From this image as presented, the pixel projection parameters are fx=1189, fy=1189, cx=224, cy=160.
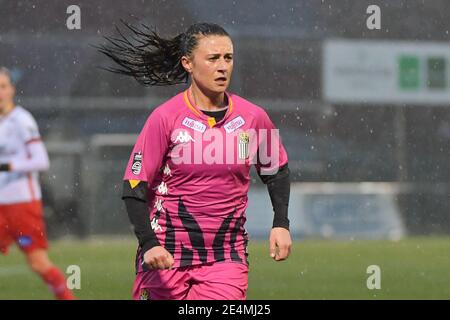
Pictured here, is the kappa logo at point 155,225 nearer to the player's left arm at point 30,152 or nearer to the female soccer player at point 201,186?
the female soccer player at point 201,186

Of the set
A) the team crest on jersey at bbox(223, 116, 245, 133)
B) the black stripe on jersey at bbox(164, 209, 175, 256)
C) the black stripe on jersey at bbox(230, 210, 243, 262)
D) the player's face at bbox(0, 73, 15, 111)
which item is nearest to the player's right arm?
the black stripe on jersey at bbox(164, 209, 175, 256)

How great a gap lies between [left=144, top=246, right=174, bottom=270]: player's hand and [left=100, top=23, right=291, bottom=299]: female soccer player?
0.45 feet

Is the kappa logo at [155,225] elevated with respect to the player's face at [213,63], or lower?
lower

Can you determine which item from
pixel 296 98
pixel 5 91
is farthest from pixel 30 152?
pixel 296 98

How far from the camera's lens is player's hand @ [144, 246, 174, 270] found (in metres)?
4.43

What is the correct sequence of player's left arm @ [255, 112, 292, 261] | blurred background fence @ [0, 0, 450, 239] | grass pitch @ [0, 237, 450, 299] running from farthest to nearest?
grass pitch @ [0, 237, 450, 299]
blurred background fence @ [0, 0, 450, 239]
player's left arm @ [255, 112, 292, 261]

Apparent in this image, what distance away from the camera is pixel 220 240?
4746 millimetres

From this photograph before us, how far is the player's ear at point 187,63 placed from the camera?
494cm

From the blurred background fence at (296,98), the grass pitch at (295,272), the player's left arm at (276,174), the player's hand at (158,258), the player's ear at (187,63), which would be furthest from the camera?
the grass pitch at (295,272)

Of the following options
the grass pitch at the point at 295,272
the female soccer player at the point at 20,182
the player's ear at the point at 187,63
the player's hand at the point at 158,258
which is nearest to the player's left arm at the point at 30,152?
the female soccer player at the point at 20,182

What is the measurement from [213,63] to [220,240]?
0.71 m

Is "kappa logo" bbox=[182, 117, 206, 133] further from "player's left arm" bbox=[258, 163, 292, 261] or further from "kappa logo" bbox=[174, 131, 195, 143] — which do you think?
"player's left arm" bbox=[258, 163, 292, 261]

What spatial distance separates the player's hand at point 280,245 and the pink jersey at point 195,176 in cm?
18

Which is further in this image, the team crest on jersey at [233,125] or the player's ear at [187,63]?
the player's ear at [187,63]
